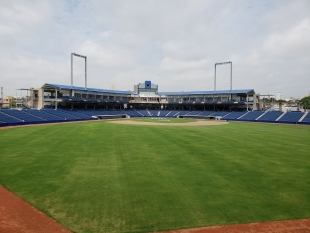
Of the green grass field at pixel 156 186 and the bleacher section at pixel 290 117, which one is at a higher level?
the bleacher section at pixel 290 117

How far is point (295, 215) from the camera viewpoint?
981 centimetres

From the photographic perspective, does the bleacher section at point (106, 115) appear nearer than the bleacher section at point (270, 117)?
Yes

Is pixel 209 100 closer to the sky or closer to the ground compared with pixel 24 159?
closer to the sky

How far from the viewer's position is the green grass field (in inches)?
374

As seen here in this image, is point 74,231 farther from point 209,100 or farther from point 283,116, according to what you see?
point 209,100

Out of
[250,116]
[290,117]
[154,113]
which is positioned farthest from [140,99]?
[290,117]

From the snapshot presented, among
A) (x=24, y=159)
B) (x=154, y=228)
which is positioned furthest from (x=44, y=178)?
(x=154, y=228)

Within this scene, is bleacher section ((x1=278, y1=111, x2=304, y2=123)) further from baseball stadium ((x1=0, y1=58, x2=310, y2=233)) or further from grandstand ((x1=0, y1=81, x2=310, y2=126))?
baseball stadium ((x1=0, y1=58, x2=310, y2=233))

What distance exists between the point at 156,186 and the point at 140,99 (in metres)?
89.5

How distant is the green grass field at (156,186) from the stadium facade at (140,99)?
57.1 meters

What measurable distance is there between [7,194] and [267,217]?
13.3 m

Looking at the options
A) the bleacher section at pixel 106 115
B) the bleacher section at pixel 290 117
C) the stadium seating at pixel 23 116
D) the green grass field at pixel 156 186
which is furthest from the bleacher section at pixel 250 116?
the stadium seating at pixel 23 116

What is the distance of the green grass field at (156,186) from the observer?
9.49 meters

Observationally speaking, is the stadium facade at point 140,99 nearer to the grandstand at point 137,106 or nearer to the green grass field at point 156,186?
the grandstand at point 137,106
